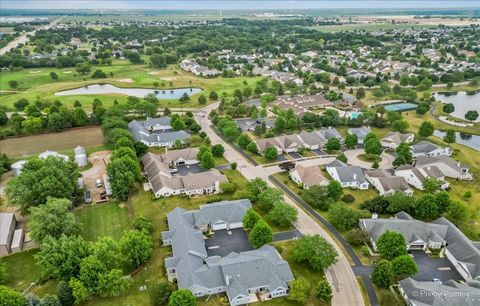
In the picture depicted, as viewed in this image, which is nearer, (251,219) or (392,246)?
(392,246)

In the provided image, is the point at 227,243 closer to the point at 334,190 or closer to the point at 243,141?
the point at 334,190

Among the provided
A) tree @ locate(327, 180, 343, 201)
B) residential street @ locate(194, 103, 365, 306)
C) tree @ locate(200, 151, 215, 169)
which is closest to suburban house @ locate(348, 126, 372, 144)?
residential street @ locate(194, 103, 365, 306)

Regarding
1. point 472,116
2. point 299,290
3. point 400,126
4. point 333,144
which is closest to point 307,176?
point 333,144

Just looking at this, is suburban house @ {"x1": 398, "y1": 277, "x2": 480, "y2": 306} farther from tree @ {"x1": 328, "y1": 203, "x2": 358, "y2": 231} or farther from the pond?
the pond

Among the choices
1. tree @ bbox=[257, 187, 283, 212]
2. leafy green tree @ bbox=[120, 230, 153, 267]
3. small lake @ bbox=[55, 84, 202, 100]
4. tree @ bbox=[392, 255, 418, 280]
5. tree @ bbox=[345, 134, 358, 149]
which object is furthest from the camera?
small lake @ bbox=[55, 84, 202, 100]

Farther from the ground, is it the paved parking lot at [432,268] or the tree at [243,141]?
the tree at [243,141]

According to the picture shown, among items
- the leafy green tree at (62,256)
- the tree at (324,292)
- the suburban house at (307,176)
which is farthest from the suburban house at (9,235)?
the suburban house at (307,176)

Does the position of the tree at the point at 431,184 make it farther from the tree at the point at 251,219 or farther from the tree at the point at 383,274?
the tree at the point at 251,219
